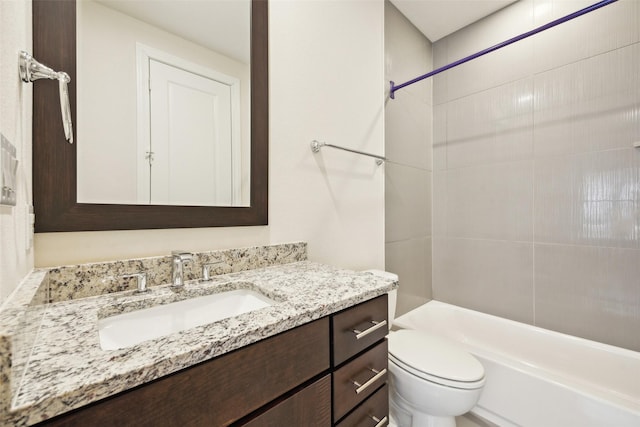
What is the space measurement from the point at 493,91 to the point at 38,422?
8.40 feet

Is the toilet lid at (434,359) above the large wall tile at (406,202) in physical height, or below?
below

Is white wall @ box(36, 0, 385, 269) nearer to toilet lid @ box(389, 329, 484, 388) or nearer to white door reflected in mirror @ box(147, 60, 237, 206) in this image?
white door reflected in mirror @ box(147, 60, 237, 206)

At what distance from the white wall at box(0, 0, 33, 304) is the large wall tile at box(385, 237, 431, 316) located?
168 cm

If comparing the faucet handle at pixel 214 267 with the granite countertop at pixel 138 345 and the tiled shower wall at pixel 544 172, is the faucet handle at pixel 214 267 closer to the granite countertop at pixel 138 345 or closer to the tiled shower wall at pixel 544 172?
the granite countertop at pixel 138 345

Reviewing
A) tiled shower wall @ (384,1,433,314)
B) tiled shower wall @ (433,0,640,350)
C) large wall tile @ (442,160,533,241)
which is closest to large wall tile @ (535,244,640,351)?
tiled shower wall @ (433,0,640,350)

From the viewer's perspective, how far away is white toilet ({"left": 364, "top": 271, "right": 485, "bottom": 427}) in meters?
1.09

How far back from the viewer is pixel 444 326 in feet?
6.63

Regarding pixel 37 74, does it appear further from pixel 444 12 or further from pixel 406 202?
pixel 444 12

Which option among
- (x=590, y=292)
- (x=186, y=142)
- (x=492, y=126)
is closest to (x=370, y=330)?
(x=186, y=142)

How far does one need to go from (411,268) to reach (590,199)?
44.8 inches

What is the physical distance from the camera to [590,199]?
156 centimetres

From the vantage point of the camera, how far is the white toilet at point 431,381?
1.09 m

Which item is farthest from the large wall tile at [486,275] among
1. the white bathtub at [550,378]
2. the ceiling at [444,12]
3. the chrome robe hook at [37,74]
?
the chrome robe hook at [37,74]

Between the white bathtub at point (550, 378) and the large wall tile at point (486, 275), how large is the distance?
11 cm
